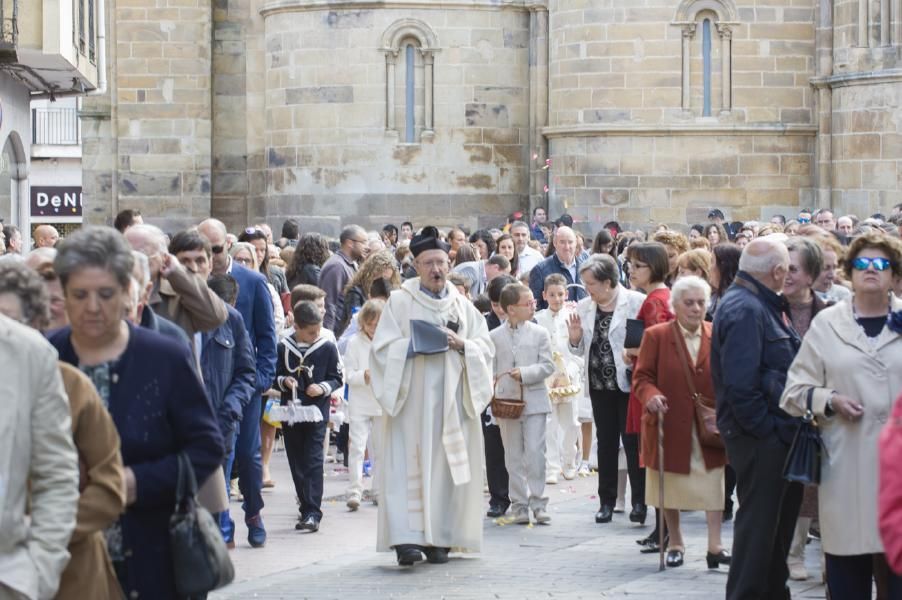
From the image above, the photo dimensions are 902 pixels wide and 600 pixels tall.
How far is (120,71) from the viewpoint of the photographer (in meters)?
34.4

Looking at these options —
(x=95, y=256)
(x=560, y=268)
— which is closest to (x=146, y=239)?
(x=95, y=256)

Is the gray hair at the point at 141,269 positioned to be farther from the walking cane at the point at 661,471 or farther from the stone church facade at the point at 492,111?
the stone church facade at the point at 492,111

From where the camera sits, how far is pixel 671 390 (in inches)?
406

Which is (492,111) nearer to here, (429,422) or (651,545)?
(651,545)

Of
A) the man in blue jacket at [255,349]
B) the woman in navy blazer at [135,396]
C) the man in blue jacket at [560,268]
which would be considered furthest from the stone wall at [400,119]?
the woman in navy blazer at [135,396]

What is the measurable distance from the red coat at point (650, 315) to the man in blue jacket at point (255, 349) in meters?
2.16

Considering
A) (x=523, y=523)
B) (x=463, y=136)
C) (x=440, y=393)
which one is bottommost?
(x=523, y=523)

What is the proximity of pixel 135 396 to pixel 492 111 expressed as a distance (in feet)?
85.8

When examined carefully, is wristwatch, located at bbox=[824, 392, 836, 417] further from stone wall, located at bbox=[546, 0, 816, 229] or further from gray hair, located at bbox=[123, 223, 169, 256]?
stone wall, located at bbox=[546, 0, 816, 229]

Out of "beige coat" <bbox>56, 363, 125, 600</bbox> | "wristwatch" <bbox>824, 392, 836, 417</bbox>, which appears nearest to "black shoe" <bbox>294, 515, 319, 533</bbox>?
"wristwatch" <bbox>824, 392, 836, 417</bbox>

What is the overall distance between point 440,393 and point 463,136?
69.8 feet

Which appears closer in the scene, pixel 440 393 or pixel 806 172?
pixel 440 393

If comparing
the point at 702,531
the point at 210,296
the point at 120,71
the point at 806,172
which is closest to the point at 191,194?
the point at 120,71

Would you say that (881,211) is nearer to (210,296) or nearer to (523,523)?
(523,523)
